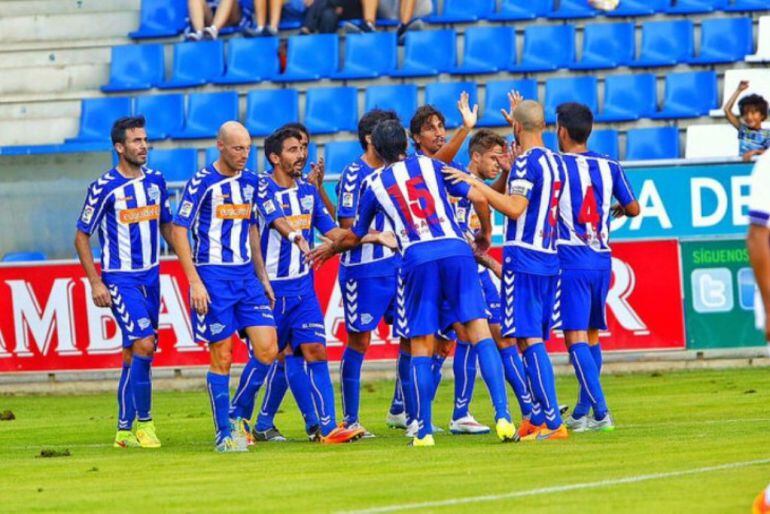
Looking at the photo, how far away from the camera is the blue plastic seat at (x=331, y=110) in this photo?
918 inches

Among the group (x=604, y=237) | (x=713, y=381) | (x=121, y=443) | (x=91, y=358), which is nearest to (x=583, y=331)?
(x=604, y=237)

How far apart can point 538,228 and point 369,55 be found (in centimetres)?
1251

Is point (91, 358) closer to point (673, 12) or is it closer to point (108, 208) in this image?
point (108, 208)

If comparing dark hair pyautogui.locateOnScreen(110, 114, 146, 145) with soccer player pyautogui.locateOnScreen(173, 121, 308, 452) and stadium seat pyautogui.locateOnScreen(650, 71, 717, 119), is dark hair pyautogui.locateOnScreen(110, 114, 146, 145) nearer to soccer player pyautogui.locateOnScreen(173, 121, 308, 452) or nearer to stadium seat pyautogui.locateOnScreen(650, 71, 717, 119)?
soccer player pyautogui.locateOnScreen(173, 121, 308, 452)

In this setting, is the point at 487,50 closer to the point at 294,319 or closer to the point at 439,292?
the point at 294,319

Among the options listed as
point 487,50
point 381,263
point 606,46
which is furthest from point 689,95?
point 381,263

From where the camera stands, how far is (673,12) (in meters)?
23.9

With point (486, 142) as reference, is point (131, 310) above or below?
below

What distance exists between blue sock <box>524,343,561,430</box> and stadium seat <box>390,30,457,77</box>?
12.5m

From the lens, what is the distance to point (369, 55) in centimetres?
2408

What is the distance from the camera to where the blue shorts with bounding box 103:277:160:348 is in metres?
12.9

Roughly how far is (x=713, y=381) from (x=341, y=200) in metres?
5.35

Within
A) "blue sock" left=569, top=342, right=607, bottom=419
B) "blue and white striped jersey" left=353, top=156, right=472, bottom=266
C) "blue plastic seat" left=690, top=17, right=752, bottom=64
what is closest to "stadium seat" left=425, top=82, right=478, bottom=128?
"blue plastic seat" left=690, top=17, right=752, bottom=64

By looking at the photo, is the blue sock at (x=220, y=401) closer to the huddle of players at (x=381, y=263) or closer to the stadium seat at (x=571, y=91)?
the huddle of players at (x=381, y=263)
